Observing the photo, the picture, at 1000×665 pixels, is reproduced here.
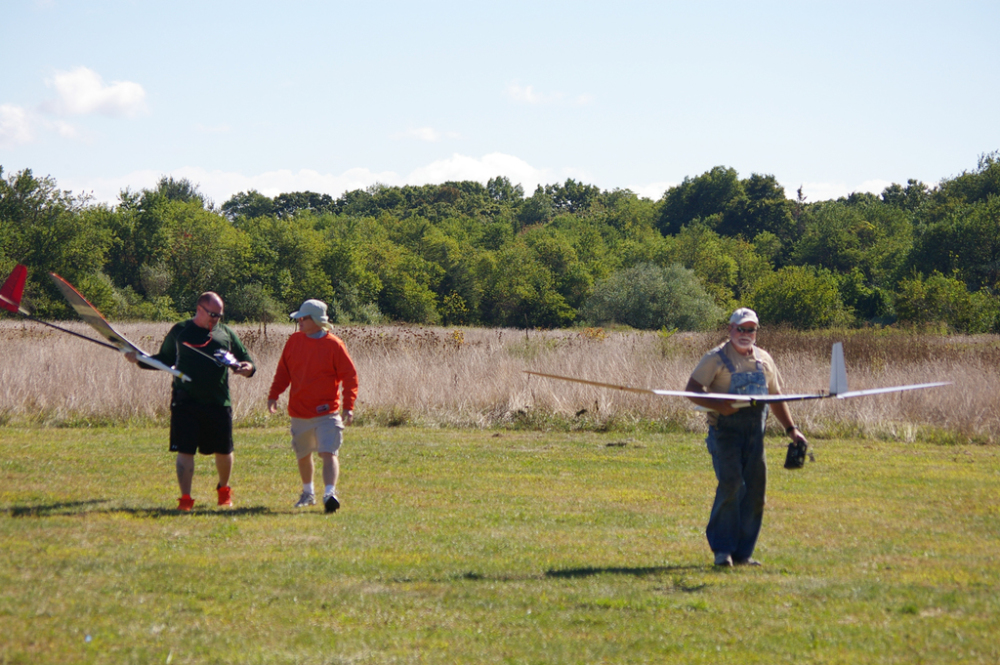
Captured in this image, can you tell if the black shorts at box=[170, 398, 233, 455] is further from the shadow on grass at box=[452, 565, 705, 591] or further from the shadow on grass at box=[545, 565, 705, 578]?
the shadow on grass at box=[545, 565, 705, 578]

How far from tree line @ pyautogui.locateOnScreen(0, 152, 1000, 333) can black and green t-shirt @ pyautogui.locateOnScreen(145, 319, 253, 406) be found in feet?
98.5

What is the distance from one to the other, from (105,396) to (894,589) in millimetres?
13279

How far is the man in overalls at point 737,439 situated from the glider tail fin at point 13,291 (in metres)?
5.54

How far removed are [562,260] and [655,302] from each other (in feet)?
105

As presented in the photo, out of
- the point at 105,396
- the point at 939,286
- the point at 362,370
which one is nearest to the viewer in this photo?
the point at 105,396

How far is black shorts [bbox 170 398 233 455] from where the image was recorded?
28.4ft

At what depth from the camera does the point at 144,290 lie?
208 ft

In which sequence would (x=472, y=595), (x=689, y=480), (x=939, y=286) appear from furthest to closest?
(x=939, y=286) < (x=689, y=480) < (x=472, y=595)

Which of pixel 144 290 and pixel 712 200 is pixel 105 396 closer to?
pixel 144 290

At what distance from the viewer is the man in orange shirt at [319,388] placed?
8.79m

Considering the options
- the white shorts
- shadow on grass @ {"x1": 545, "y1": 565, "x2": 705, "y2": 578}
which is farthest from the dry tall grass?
shadow on grass @ {"x1": 545, "y1": 565, "x2": 705, "y2": 578}

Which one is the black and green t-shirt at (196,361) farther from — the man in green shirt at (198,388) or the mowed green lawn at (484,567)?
the mowed green lawn at (484,567)

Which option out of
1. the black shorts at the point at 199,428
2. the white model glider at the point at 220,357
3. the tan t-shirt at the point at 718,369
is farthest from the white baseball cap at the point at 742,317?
the black shorts at the point at 199,428

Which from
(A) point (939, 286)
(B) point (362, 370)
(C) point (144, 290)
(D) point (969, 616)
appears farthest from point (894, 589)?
(C) point (144, 290)
